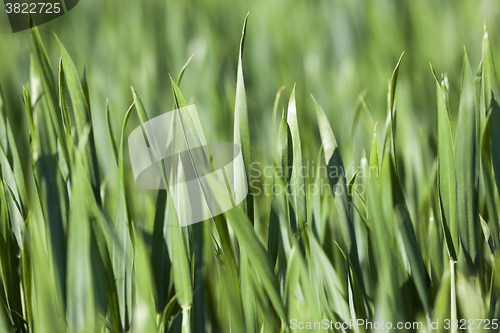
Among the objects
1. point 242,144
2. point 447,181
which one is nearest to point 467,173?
point 447,181

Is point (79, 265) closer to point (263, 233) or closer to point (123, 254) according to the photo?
point (123, 254)

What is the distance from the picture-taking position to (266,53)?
0.47 m

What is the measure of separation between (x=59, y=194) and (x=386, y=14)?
47 centimetres

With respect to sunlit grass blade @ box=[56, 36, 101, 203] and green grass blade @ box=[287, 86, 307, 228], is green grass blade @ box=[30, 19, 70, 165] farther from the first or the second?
green grass blade @ box=[287, 86, 307, 228]

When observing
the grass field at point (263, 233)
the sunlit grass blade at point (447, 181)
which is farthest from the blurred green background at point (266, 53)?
the sunlit grass blade at point (447, 181)

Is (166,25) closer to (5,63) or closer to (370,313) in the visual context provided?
(5,63)

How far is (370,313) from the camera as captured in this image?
0.57 feet

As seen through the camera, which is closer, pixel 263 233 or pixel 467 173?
pixel 467 173

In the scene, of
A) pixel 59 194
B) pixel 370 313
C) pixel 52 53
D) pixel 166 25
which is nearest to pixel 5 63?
pixel 52 53

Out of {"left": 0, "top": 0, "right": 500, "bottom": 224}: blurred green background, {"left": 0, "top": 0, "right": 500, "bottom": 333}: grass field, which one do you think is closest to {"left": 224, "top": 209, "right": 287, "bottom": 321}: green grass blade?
{"left": 0, "top": 0, "right": 500, "bottom": 333}: grass field

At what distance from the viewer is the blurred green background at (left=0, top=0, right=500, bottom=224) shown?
0.37 m

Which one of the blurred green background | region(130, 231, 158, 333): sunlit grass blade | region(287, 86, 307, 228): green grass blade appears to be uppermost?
the blurred green background

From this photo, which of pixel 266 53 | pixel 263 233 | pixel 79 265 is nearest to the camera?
pixel 79 265

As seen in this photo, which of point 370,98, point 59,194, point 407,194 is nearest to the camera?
point 59,194
